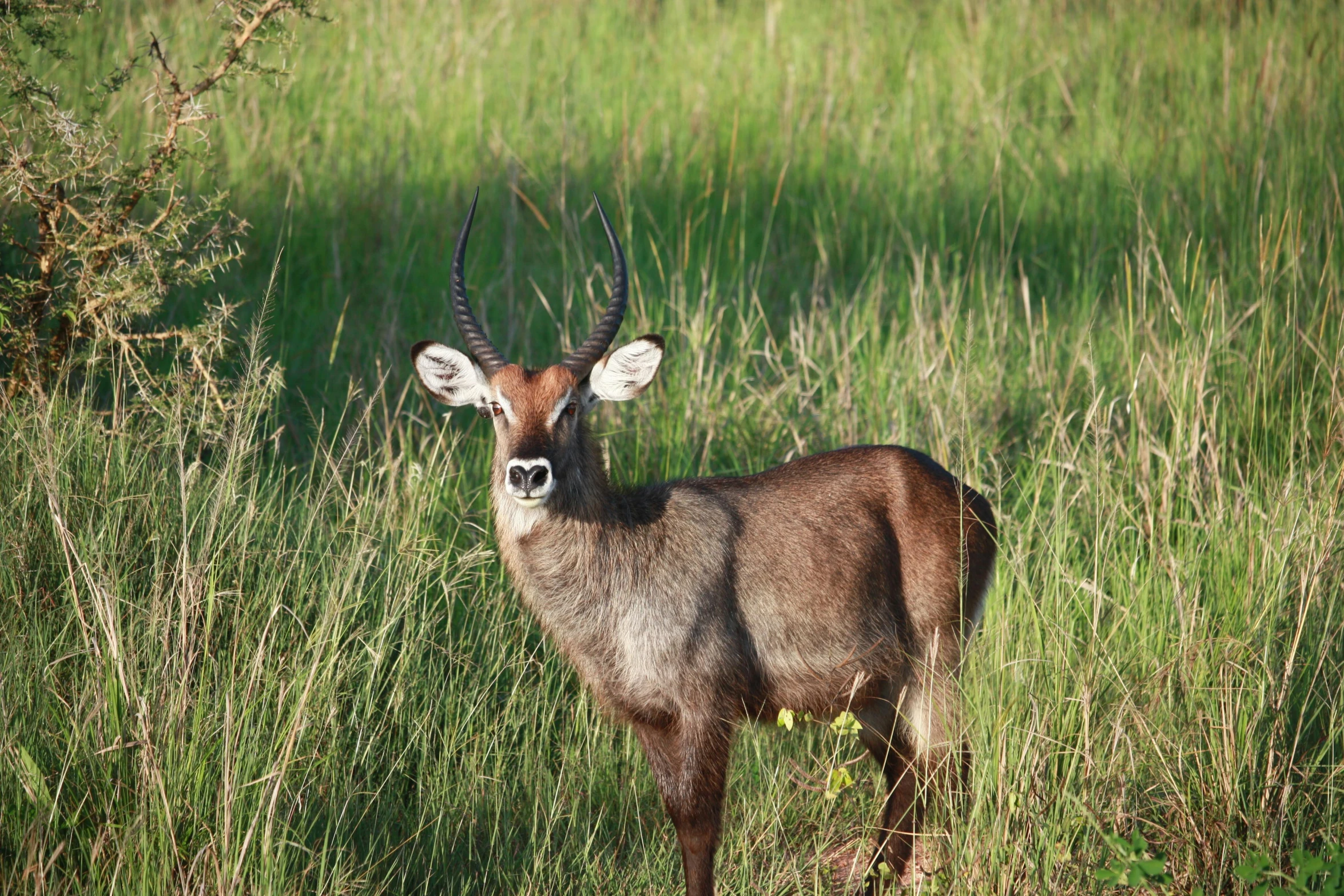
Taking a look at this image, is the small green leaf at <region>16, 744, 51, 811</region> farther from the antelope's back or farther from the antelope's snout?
the antelope's back

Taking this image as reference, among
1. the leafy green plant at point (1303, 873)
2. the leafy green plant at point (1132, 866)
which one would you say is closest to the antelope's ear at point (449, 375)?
the leafy green plant at point (1132, 866)

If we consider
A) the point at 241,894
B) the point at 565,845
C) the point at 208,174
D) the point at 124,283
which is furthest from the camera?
the point at 208,174

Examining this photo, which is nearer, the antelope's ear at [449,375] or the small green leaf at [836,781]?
the small green leaf at [836,781]

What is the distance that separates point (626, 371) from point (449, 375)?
550mm

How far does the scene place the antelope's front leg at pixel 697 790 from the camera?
3.04 meters

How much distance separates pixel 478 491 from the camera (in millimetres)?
3928

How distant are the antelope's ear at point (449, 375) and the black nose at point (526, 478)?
444 millimetres

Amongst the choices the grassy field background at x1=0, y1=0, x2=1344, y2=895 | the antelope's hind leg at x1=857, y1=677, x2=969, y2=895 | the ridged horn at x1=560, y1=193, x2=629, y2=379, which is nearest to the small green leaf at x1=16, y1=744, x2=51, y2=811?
the grassy field background at x1=0, y1=0, x2=1344, y2=895

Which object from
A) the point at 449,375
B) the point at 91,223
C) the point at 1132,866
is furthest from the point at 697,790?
the point at 91,223

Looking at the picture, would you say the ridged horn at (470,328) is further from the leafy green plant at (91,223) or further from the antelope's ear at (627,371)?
the leafy green plant at (91,223)

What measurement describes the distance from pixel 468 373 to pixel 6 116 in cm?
217

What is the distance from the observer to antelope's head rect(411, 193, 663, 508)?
317cm

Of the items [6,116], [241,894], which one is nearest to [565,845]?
[241,894]

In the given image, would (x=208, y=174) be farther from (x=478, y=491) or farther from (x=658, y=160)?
(x=478, y=491)
